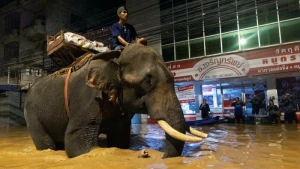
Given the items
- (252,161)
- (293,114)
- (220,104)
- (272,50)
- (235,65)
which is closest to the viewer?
(252,161)

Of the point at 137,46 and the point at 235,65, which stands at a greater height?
the point at 235,65

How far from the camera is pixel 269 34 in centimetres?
1402

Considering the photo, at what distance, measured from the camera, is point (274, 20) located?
46.1ft

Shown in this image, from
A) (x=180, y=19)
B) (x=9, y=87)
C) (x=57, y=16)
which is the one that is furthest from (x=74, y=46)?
(x=57, y=16)

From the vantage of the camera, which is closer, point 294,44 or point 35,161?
point 35,161

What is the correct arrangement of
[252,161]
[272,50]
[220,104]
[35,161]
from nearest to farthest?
[252,161]
[35,161]
[272,50]
[220,104]

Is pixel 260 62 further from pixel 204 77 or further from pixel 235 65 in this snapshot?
pixel 204 77

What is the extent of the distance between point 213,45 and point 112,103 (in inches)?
520

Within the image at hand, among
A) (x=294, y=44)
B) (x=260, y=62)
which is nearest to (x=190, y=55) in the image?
(x=260, y=62)

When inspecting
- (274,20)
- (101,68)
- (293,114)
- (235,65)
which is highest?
(274,20)

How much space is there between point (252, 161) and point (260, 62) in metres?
11.9

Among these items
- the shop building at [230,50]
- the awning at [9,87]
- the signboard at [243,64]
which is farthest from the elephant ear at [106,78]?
the awning at [9,87]

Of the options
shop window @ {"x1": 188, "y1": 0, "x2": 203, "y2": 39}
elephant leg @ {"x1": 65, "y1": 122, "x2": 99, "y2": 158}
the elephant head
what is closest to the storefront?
shop window @ {"x1": 188, "y1": 0, "x2": 203, "y2": 39}

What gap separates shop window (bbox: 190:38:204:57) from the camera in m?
16.2
